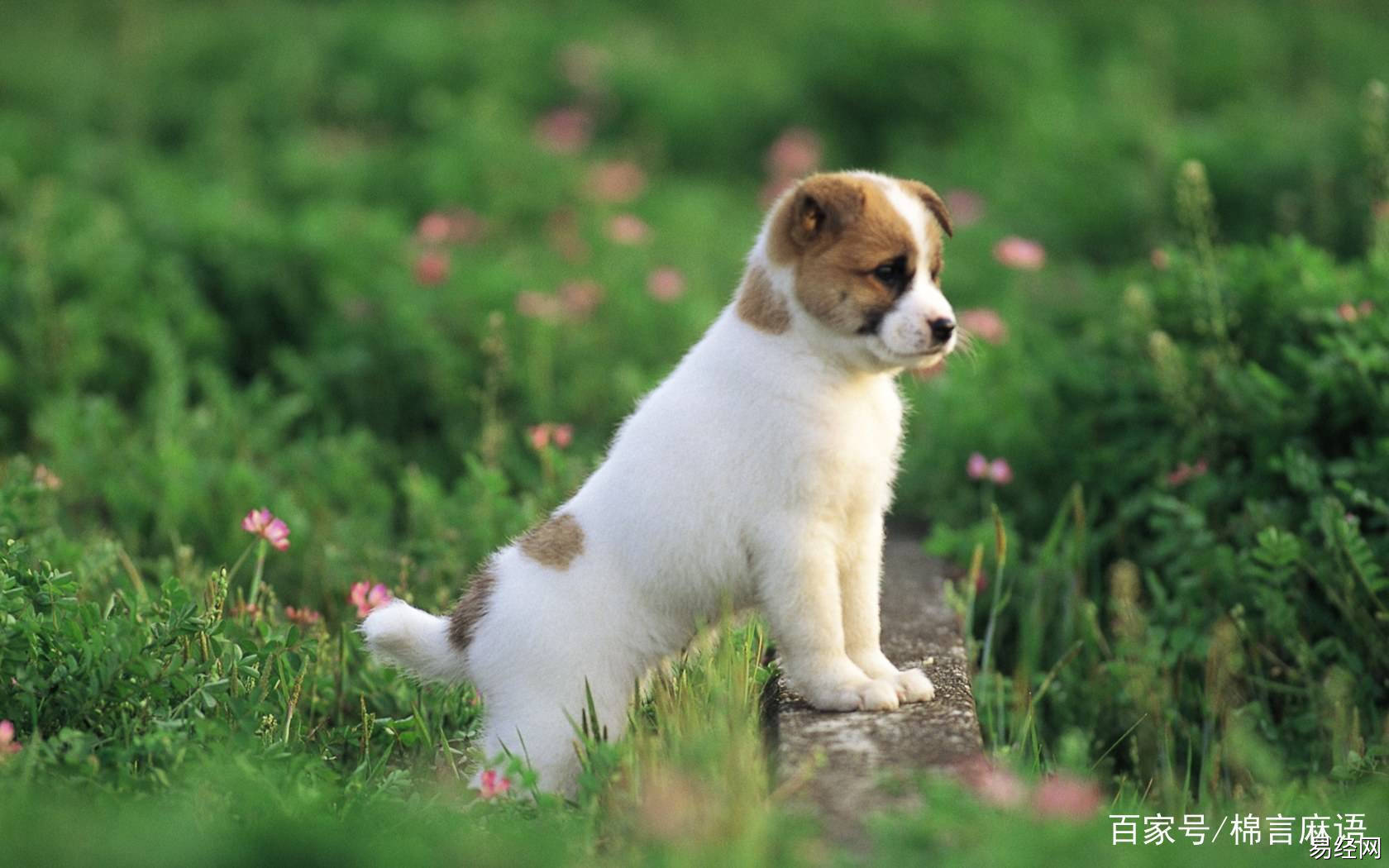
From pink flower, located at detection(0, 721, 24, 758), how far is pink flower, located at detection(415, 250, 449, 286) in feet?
13.2

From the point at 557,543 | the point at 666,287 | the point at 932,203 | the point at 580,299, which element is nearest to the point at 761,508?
the point at 557,543

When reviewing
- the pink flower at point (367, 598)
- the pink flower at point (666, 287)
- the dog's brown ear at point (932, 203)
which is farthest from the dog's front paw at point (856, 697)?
the pink flower at point (666, 287)

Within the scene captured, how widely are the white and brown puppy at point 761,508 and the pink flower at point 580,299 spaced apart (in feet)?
10.8

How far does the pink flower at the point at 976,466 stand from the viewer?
5123 mm

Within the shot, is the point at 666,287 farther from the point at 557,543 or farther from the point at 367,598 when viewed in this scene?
the point at 557,543

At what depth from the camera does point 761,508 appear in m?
3.58

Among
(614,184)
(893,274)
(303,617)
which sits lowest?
(303,617)

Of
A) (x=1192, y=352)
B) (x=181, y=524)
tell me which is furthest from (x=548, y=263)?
(x=1192, y=352)

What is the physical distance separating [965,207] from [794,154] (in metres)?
1.16

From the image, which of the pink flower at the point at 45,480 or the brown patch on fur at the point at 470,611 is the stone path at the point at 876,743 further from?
the pink flower at the point at 45,480

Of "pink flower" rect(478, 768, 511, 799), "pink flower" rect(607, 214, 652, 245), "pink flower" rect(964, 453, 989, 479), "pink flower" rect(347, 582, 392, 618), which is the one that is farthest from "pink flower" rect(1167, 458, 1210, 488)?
"pink flower" rect(607, 214, 652, 245)

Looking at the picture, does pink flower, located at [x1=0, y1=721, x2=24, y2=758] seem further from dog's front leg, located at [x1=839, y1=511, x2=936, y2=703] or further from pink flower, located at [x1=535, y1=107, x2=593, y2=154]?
pink flower, located at [x1=535, y1=107, x2=593, y2=154]

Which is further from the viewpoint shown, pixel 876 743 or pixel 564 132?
pixel 564 132

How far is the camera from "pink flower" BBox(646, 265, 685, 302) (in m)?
7.27
